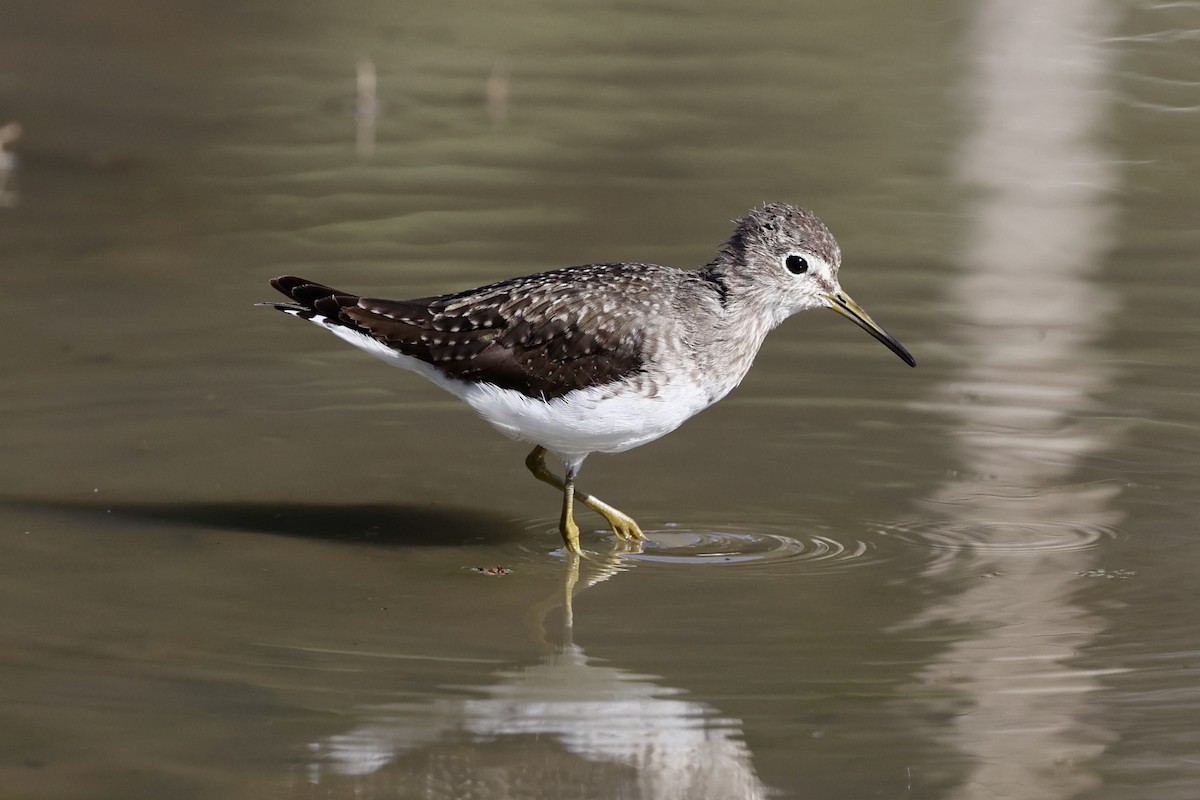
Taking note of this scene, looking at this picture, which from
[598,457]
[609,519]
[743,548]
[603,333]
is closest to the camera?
[603,333]

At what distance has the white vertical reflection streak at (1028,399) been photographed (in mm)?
7566

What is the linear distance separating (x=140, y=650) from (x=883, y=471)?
4.80m

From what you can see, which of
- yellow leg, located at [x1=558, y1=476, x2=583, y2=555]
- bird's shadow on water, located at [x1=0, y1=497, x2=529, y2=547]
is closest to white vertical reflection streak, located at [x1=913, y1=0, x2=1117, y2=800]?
yellow leg, located at [x1=558, y1=476, x2=583, y2=555]

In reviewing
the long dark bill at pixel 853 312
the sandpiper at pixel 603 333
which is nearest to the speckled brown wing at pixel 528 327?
the sandpiper at pixel 603 333

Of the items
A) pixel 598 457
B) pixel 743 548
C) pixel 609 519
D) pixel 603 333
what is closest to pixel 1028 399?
pixel 598 457

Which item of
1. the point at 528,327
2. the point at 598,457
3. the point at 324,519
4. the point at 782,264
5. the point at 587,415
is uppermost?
the point at 782,264

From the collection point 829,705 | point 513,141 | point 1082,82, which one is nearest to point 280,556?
point 829,705

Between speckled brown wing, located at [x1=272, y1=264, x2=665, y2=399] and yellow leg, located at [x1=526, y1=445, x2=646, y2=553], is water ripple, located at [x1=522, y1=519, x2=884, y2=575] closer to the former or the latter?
yellow leg, located at [x1=526, y1=445, x2=646, y2=553]

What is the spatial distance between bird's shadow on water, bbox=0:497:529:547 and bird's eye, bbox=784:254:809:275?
2.16 metres

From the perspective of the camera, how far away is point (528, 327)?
971cm

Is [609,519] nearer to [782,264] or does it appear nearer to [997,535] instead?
[782,264]

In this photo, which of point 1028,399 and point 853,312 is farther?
point 1028,399

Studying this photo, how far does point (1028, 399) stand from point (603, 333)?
154 inches

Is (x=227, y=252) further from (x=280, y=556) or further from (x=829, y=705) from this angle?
(x=829, y=705)
